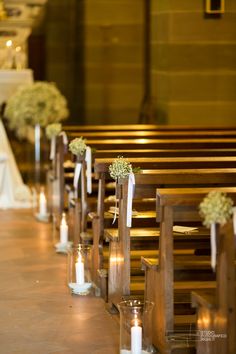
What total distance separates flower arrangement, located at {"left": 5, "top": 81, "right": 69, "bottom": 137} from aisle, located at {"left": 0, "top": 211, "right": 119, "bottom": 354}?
8.11 feet

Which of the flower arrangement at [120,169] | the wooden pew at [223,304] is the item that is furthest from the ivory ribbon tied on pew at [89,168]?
the wooden pew at [223,304]

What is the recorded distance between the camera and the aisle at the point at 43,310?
6098 mm

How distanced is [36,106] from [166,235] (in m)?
6.37

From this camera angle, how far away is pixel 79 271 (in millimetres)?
7379

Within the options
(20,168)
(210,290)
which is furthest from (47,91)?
(210,290)

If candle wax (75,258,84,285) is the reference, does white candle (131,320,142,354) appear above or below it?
above

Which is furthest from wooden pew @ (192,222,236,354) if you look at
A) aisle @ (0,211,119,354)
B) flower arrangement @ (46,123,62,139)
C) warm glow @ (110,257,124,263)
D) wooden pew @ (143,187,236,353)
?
flower arrangement @ (46,123,62,139)

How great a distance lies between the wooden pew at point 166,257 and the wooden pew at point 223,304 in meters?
0.47

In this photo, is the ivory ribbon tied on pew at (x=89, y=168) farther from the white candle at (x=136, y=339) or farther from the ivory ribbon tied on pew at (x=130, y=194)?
the white candle at (x=136, y=339)

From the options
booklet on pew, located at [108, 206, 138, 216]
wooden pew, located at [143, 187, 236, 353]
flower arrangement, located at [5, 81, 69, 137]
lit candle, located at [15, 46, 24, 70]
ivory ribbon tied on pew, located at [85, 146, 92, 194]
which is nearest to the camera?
wooden pew, located at [143, 187, 236, 353]

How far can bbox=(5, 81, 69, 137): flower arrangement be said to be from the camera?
38.3ft

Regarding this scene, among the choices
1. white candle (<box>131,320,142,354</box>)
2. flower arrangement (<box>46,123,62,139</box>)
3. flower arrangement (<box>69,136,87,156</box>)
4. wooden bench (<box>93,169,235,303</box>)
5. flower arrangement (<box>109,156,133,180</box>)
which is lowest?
white candle (<box>131,320,142,354</box>)

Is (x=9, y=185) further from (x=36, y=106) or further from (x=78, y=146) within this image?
(x=78, y=146)

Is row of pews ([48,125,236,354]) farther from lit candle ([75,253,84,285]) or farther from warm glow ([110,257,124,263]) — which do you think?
lit candle ([75,253,84,285])
